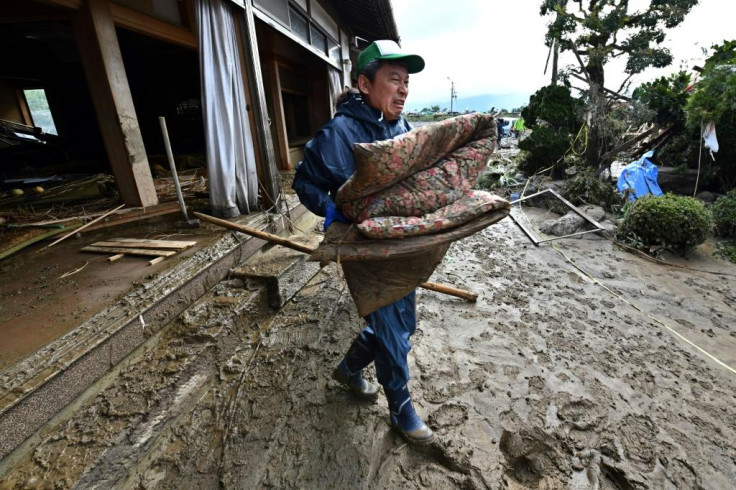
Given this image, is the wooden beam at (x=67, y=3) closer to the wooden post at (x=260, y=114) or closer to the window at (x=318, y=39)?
the wooden post at (x=260, y=114)

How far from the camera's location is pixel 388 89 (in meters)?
1.58

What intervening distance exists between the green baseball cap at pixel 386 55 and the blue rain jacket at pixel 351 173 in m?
0.18

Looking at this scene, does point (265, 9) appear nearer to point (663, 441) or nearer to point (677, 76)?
point (663, 441)

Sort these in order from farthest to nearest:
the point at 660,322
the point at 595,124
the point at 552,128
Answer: the point at 552,128 → the point at 595,124 → the point at 660,322

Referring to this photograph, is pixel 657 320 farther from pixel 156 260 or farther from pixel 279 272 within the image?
pixel 156 260

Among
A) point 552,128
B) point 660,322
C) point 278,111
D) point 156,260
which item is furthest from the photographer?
point 552,128

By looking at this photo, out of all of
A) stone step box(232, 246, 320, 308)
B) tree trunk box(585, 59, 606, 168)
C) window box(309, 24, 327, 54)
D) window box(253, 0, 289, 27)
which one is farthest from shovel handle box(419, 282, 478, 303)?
tree trunk box(585, 59, 606, 168)

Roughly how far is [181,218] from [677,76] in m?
10.9

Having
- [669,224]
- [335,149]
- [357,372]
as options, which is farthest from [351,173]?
[669,224]

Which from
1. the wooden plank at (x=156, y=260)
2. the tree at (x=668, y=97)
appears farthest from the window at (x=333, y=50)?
the tree at (x=668, y=97)

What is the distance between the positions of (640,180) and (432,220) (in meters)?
8.23

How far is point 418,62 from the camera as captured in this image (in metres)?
1.62

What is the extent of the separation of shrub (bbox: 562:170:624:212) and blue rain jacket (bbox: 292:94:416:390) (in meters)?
7.29

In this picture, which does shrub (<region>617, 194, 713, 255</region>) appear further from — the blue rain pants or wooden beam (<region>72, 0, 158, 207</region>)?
wooden beam (<region>72, 0, 158, 207</region>)
